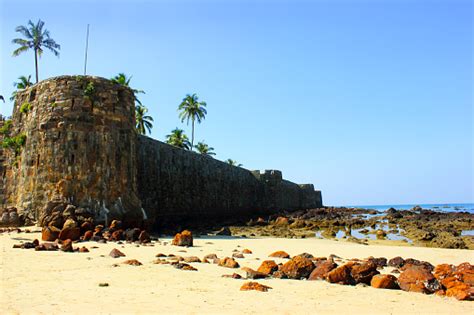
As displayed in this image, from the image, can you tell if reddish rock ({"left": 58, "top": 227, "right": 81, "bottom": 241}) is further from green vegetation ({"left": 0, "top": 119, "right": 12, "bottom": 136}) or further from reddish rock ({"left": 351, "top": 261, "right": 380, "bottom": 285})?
green vegetation ({"left": 0, "top": 119, "right": 12, "bottom": 136})

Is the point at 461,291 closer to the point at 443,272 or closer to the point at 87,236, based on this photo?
the point at 443,272

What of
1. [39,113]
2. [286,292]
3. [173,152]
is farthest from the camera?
[173,152]

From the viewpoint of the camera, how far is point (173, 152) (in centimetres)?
2392

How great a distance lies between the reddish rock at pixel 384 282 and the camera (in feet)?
19.9

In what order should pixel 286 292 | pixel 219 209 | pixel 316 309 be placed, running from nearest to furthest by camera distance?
1. pixel 316 309
2. pixel 286 292
3. pixel 219 209

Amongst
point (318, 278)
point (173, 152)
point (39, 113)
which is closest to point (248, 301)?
point (318, 278)

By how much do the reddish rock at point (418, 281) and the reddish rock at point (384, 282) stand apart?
0.35 feet

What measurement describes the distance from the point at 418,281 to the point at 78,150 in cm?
1176

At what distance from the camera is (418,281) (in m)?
6.03

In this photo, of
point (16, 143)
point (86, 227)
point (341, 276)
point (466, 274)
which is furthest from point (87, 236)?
point (466, 274)

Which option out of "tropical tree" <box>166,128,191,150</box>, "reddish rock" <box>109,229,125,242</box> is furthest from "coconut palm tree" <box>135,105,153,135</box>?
"reddish rock" <box>109,229,125,242</box>

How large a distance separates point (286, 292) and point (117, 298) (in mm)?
2247

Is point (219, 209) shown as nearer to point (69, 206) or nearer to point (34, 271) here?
point (69, 206)

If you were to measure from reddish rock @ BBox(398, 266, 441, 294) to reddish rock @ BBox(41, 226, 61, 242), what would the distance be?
8941mm
